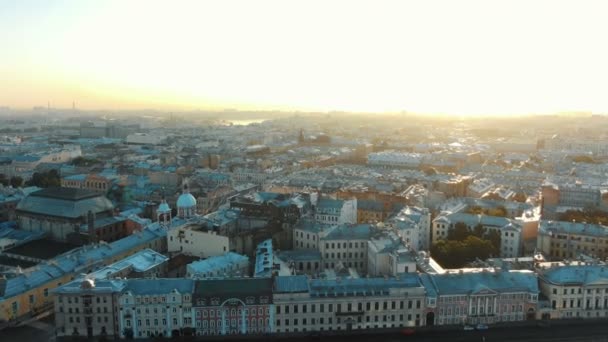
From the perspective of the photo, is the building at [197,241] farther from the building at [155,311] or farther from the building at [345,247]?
the building at [155,311]

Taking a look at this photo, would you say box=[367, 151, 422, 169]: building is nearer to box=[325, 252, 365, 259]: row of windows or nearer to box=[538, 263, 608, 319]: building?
box=[325, 252, 365, 259]: row of windows

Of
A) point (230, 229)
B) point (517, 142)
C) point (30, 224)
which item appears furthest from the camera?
point (517, 142)

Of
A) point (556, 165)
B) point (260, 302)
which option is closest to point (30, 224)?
point (260, 302)

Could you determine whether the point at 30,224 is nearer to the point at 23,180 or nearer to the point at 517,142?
the point at 23,180

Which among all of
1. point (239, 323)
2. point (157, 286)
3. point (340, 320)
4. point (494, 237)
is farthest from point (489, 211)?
point (157, 286)

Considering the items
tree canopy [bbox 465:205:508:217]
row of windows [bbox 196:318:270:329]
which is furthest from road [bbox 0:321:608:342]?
tree canopy [bbox 465:205:508:217]

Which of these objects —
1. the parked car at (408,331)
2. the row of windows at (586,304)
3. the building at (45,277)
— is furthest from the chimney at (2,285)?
the row of windows at (586,304)
